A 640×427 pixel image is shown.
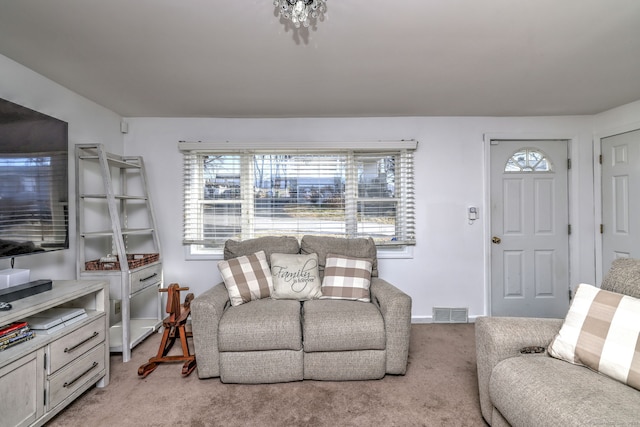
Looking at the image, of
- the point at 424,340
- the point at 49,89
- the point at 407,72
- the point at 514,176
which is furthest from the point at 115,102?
the point at 514,176

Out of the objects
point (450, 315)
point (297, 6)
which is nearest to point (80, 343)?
point (297, 6)

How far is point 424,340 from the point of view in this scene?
2699mm

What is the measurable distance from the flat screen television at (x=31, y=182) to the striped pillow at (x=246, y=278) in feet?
3.60

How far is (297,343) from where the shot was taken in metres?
1.99

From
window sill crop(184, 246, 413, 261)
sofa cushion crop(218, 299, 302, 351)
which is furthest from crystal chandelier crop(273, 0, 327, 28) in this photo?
window sill crop(184, 246, 413, 261)

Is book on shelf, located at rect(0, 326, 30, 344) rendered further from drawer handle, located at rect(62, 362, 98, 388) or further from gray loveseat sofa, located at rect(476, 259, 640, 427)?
gray loveseat sofa, located at rect(476, 259, 640, 427)

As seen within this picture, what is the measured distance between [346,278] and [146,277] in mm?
1742

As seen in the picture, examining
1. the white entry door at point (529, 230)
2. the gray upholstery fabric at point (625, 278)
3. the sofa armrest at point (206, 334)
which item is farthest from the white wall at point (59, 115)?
the white entry door at point (529, 230)

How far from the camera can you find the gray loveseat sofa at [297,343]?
6.49 feet

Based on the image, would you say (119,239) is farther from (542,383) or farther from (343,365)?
(542,383)

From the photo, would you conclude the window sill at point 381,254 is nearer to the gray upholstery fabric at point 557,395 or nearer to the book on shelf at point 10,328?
the book on shelf at point 10,328

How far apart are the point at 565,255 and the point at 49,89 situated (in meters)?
4.95

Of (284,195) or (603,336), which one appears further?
(284,195)

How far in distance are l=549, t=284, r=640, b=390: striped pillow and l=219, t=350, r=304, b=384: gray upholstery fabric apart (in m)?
1.46
